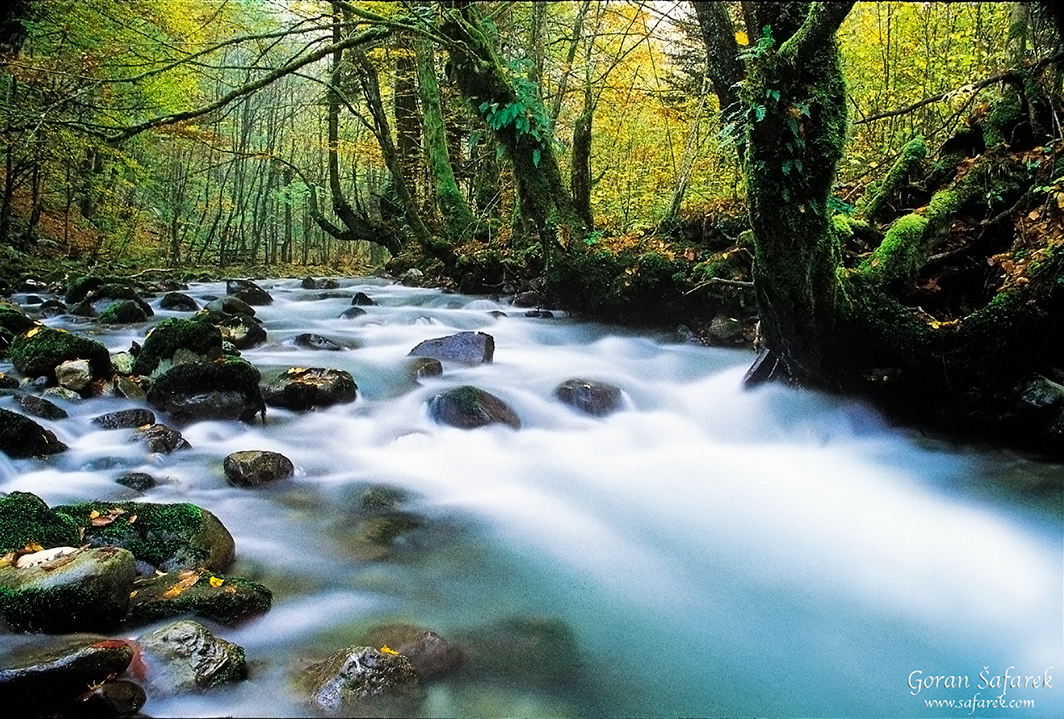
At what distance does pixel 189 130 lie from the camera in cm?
1088

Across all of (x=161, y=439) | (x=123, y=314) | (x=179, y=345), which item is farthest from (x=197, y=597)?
(x=123, y=314)

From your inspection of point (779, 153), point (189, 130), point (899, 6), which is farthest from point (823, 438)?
point (189, 130)

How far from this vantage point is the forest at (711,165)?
14.1 feet

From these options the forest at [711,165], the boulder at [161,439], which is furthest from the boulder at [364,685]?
the boulder at [161,439]

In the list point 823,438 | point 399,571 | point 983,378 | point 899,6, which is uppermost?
point 899,6

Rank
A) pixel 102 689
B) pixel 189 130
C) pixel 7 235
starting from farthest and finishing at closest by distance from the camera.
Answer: pixel 7 235
pixel 189 130
pixel 102 689

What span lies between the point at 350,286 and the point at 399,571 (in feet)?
40.3

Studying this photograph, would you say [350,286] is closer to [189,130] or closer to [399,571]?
[189,130]

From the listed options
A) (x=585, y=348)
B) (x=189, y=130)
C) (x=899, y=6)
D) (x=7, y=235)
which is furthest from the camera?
(x=7, y=235)

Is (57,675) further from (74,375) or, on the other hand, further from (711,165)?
(711,165)

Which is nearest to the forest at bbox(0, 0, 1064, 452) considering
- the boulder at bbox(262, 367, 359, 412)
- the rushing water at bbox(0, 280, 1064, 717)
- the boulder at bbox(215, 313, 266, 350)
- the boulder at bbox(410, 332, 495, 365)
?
the rushing water at bbox(0, 280, 1064, 717)

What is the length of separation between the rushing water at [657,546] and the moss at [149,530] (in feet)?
1.07

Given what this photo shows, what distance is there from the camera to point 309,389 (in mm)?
5727

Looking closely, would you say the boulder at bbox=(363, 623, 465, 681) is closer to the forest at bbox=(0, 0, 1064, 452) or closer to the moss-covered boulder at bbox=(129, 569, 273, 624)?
the moss-covered boulder at bbox=(129, 569, 273, 624)
